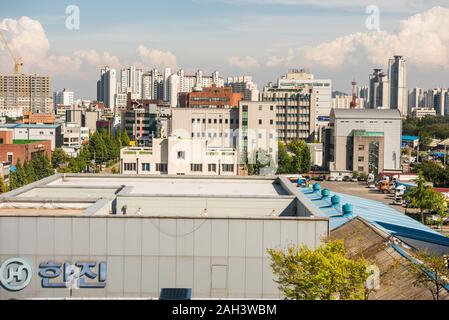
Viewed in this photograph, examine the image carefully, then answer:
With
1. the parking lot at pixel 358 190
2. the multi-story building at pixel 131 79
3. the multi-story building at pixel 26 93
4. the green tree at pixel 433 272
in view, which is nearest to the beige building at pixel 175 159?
the parking lot at pixel 358 190

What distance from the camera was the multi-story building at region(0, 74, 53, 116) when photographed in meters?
56.0

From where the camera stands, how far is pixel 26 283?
13.2 ft

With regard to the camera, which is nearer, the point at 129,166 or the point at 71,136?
the point at 129,166

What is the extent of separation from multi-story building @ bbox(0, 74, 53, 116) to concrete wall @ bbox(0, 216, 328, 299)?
53.6 metres

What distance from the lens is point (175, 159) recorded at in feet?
45.3

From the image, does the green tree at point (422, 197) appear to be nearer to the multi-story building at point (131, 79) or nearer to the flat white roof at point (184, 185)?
the flat white roof at point (184, 185)

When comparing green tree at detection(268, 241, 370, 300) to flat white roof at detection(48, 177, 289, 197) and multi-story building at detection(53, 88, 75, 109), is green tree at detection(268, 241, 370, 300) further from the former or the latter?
multi-story building at detection(53, 88, 75, 109)

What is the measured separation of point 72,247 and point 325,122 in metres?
32.9

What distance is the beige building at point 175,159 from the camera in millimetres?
13736

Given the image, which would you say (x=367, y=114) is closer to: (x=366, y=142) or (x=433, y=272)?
(x=366, y=142)

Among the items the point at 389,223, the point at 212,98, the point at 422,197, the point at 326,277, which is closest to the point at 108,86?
the point at 212,98

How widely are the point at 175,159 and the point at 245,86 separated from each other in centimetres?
3791

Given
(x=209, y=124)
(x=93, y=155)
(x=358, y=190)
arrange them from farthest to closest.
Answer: (x=93, y=155), (x=209, y=124), (x=358, y=190)
